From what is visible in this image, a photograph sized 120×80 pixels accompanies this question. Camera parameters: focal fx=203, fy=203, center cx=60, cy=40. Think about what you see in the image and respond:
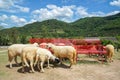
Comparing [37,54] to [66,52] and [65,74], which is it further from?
[66,52]

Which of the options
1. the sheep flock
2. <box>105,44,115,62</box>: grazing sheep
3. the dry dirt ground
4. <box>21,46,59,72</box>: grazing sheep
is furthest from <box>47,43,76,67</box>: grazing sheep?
<box>105,44,115,62</box>: grazing sheep

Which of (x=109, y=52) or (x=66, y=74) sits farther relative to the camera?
(x=109, y=52)

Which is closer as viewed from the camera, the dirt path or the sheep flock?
the dirt path

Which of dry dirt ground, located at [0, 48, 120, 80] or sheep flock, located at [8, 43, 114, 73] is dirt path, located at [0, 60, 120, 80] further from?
sheep flock, located at [8, 43, 114, 73]

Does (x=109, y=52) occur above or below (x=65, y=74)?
above

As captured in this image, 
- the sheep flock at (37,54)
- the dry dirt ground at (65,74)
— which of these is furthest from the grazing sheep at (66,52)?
the dry dirt ground at (65,74)

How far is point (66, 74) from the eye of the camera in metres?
13.8

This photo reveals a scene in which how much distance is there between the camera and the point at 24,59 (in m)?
13.9

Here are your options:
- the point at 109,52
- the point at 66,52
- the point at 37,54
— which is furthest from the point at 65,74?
the point at 109,52

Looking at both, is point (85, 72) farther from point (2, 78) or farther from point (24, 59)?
point (2, 78)

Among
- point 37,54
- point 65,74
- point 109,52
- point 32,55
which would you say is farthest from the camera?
point 109,52

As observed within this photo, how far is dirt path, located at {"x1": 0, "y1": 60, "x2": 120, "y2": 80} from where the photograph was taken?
1289 cm

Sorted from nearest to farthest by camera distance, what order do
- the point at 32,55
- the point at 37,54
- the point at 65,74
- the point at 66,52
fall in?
the point at 65,74
the point at 32,55
the point at 37,54
the point at 66,52

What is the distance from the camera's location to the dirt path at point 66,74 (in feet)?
42.3
